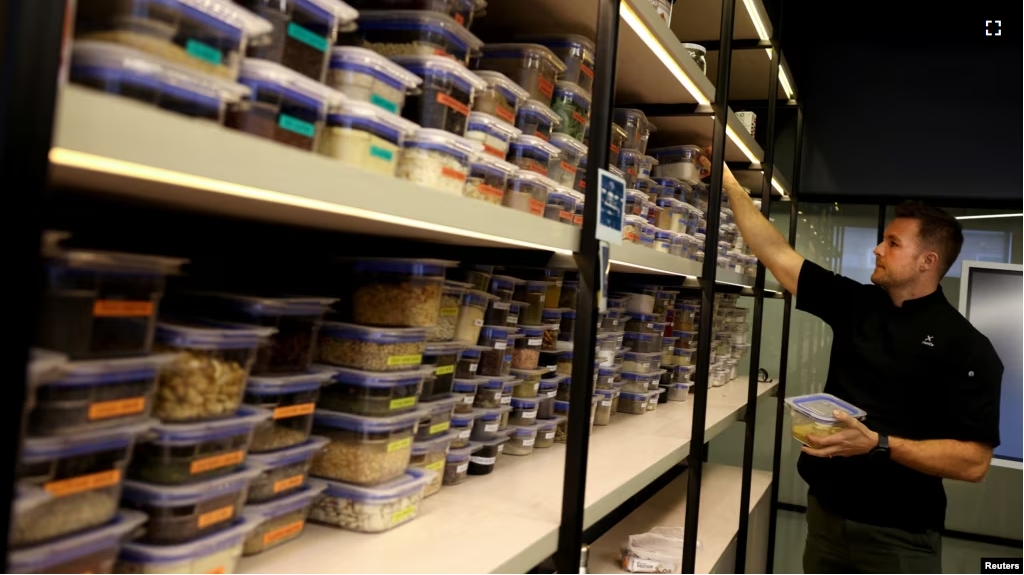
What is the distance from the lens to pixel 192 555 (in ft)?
3.29

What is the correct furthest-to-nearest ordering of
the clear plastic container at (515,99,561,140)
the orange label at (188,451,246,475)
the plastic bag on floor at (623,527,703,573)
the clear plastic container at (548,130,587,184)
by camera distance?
the plastic bag on floor at (623,527,703,573)
the clear plastic container at (548,130,587,184)
the clear plastic container at (515,99,561,140)
the orange label at (188,451,246,475)

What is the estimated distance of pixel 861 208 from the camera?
17.6ft

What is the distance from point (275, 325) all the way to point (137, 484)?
31cm

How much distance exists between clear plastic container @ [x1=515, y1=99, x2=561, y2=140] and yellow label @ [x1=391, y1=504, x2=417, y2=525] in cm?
79

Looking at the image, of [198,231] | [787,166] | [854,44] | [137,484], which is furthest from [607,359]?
[854,44]

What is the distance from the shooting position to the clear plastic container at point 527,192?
1575 mm

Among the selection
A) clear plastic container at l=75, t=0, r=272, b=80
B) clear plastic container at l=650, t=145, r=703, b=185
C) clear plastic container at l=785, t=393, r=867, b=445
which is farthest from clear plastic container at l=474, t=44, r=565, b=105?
clear plastic container at l=785, t=393, r=867, b=445

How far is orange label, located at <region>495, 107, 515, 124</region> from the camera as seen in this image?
5.04 ft

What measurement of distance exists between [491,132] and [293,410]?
62cm

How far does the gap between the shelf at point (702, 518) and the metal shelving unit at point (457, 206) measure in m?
0.10

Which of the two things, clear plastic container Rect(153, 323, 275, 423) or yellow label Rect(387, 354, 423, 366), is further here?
yellow label Rect(387, 354, 423, 366)

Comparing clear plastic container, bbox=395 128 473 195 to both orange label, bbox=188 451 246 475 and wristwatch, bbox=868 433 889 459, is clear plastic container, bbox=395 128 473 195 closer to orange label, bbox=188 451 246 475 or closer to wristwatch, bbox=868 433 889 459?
orange label, bbox=188 451 246 475

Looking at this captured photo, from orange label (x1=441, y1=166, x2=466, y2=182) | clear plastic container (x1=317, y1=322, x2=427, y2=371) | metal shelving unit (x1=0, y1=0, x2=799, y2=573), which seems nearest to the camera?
metal shelving unit (x1=0, y1=0, x2=799, y2=573)

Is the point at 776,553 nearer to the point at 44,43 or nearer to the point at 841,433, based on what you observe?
the point at 841,433
